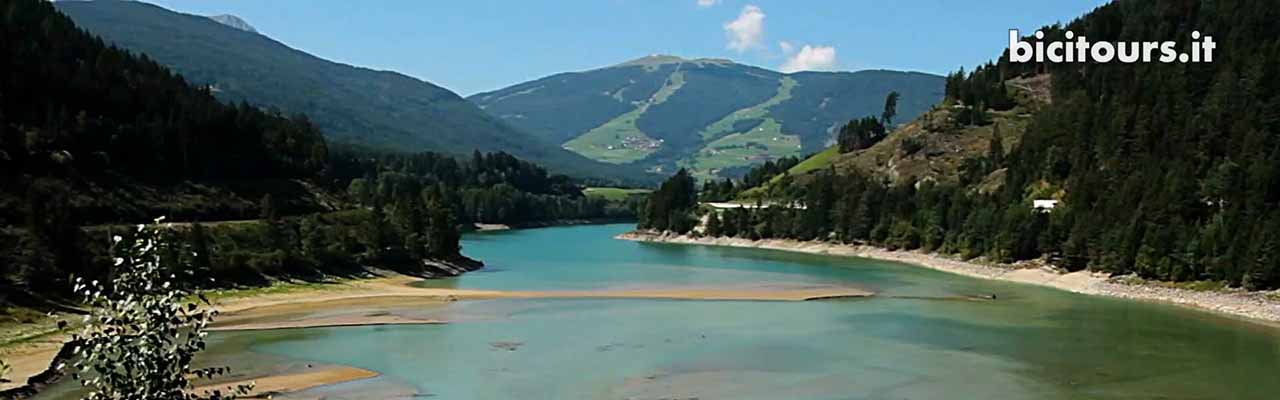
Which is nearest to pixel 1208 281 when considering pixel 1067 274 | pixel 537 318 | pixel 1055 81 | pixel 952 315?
pixel 1067 274

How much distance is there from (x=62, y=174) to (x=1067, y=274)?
84160 millimetres

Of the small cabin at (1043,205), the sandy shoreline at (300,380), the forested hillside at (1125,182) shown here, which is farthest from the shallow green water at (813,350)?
the small cabin at (1043,205)

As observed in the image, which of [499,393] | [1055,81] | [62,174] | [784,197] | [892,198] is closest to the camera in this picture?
[499,393]

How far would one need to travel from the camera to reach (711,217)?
18662cm

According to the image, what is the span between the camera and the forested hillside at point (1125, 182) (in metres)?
92.0

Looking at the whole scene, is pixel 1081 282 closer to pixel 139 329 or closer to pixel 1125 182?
pixel 1125 182

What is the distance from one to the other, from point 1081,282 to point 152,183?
80061 mm

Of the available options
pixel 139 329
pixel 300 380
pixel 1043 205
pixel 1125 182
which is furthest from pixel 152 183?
pixel 139 329

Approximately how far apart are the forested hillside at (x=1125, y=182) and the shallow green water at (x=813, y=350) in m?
10.3

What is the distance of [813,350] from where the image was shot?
5691 centimetres

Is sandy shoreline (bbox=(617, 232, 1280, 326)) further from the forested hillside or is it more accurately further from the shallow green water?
the shallow green water

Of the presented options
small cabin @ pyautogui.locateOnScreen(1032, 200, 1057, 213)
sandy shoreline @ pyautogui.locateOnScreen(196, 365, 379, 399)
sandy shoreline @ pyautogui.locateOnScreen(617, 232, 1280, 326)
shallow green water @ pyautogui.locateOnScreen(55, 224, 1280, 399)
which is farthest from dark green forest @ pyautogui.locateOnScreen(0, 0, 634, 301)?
small cabin @ pyautogui.locateOnScreen(1032, 200, 1057, 213)

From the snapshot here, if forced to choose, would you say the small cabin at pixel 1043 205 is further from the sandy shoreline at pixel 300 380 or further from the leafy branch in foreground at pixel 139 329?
the leafy branch in foreground at pixel 139 329

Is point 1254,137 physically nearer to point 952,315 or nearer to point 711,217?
point 952,315
